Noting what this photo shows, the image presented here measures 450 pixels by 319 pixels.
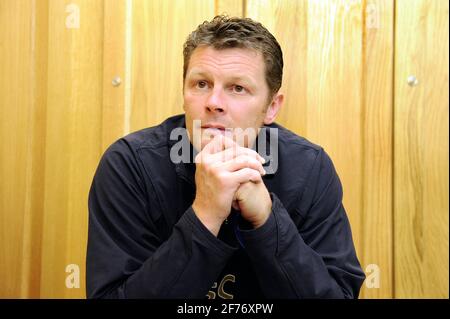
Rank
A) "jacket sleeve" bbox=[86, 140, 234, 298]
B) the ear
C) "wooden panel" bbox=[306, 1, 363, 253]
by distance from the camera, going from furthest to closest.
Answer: "wooden panel" bbox=[306, 1, 363, 253]
the ear
"jacket sleeve" bbox=[86, 140, 234, 298]

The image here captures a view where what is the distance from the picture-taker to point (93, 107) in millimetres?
1502

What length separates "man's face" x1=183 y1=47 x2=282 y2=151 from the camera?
101 cm

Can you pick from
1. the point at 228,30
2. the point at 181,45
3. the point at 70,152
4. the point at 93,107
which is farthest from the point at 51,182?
the point at 228,30

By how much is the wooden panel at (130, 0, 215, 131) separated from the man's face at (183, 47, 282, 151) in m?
0.41

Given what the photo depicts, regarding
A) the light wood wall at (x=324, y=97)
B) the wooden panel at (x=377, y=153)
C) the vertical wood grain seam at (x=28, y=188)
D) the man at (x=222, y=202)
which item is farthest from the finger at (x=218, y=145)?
the vertical wood grain seam at (x=28, y=188)

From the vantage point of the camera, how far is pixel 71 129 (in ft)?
4.92

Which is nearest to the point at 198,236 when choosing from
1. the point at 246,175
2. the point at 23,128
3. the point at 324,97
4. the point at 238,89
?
the point at 246,175

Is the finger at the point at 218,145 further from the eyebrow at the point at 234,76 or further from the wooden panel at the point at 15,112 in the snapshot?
the wooden panel at the point at 15,112

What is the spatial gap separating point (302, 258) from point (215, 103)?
338mm

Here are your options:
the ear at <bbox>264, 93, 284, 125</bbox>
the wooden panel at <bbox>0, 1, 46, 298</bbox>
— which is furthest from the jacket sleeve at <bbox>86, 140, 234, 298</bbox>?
the wooden panel at <bbox>0, 1, 46, 298</bbox>

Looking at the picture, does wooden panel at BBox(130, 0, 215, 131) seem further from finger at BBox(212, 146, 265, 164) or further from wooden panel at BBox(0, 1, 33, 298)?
finger at BBox(212, 146, 265, 164)

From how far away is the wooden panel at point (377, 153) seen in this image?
149 cm

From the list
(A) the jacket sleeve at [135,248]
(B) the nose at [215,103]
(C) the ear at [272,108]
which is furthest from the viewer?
(C) the ear at [272,108]

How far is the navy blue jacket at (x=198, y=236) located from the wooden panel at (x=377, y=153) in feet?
1.29
